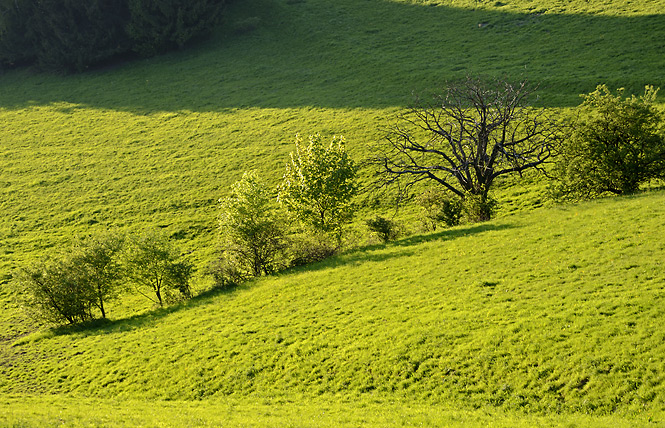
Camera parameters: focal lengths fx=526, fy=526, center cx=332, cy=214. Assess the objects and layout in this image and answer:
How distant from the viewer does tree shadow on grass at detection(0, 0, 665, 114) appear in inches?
2763

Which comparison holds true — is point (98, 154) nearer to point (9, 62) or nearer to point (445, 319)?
point (9, 62)

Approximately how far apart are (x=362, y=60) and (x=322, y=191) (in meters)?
52.1

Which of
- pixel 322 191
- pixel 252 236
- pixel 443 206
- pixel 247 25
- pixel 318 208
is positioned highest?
pixel 247 25

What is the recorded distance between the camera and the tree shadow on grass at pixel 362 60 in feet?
230

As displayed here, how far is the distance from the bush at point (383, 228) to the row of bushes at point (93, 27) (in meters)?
74.3

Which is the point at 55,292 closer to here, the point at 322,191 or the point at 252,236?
the point at 252,236

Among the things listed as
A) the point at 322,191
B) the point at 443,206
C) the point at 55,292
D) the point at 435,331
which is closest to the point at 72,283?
Answer: the point at 55,292

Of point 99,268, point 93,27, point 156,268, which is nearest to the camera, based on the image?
point 99,268

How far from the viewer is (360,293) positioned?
104ft

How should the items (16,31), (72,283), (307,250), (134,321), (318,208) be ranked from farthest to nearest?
(16,31)
(318,208)
(307,250)
(72,283)
(134,321)

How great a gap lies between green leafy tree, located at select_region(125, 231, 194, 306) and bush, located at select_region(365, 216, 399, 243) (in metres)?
14.4

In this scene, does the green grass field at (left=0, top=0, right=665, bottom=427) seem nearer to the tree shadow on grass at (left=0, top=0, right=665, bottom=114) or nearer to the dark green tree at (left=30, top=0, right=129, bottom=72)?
the tree shadow on grass at (left=0, top=0, right=665, bottom=114)

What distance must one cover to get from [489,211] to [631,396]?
24.5 metres

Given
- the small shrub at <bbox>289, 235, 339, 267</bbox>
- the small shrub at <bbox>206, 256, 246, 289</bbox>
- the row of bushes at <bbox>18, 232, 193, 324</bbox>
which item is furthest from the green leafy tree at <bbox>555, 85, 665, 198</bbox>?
the row of bushes at <bbox>18, 232, 193, 324</bbox>
